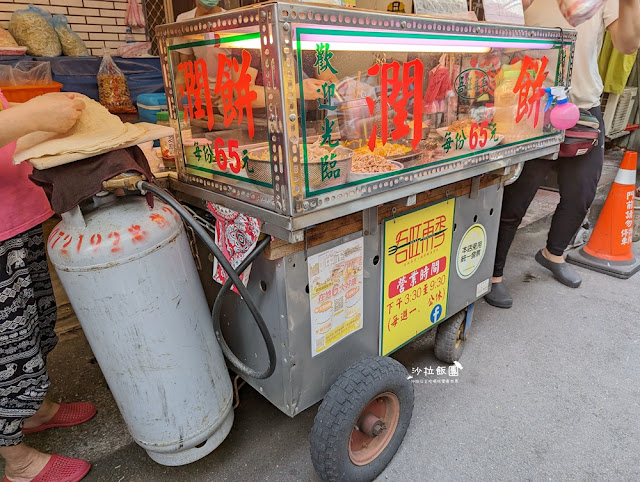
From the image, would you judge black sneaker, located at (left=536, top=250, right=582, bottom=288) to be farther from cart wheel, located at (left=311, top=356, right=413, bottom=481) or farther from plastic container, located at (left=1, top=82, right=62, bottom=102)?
plastic container, located at (left=1, top=82, right=62, bottom=102)

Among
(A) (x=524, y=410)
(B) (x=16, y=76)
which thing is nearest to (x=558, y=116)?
(A) (x=524, y=410)

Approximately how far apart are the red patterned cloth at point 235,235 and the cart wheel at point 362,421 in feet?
1.94

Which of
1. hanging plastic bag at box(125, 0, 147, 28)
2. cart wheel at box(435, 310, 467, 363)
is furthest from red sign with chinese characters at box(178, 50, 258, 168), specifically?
hanging plastic bag at box(125, 0, 147, 28)

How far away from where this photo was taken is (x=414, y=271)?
6.93ft

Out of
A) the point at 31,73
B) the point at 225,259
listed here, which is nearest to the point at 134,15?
the point at 31,73

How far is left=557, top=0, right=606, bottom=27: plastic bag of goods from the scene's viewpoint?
6.55ft

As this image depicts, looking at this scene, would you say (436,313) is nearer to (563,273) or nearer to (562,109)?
(562,109)

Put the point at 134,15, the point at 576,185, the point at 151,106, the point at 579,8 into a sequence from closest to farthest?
the point at 579,8 < the point at 576,185 < the point at 151,106 < the point at 134,15

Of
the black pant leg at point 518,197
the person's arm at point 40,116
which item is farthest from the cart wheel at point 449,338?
the person's arm at point 40,116

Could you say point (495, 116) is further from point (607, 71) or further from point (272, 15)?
point (607, 71)

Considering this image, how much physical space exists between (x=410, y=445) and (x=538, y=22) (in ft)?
9.33

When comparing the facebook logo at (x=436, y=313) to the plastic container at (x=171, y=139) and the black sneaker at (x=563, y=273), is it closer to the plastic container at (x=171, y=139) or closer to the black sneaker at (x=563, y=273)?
the plastic container at (x=171, y=139)

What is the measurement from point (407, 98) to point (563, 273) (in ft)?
8.87

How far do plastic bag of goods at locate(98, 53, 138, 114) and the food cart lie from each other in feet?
8.21
